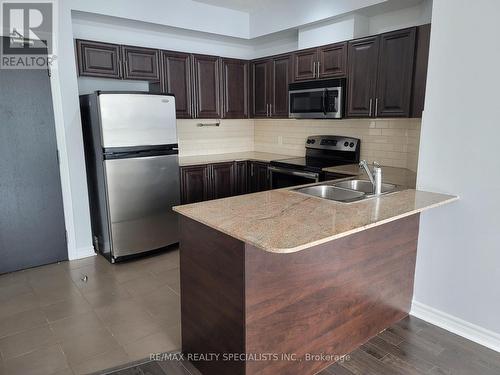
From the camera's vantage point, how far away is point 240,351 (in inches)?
67.9

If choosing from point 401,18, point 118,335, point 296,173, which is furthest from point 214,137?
Answer: point 118,335

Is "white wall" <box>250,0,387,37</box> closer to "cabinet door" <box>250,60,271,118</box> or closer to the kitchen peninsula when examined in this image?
"cabinet door" <box>250,60,271,118</box>

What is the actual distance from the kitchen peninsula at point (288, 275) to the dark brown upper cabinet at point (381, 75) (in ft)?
3.87

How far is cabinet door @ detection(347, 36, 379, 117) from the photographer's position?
338cm

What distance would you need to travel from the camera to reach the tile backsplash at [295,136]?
3604 millimetres

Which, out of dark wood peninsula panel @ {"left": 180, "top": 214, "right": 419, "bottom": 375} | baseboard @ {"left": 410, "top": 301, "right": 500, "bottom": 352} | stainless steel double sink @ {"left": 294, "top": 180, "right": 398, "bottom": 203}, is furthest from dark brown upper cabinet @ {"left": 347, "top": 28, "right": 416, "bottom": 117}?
baseboard @ {"left": 410, "top": 301, "right": 500, "bottom": 352}

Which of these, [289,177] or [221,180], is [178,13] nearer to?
[221,180]

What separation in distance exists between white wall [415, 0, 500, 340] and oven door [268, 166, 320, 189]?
1403 millimetres

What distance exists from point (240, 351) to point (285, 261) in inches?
18.7

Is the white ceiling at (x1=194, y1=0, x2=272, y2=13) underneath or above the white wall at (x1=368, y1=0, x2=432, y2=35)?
above

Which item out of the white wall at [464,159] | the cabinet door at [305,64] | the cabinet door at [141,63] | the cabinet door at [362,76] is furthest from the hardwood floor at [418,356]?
the cabinet door at [141,63]

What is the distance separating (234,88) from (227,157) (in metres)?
0.89

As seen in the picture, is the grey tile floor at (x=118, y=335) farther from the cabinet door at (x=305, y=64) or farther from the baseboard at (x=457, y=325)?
the cabinet door at (x=305, y=64)

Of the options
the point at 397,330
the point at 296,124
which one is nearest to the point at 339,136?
the point at 296,124
